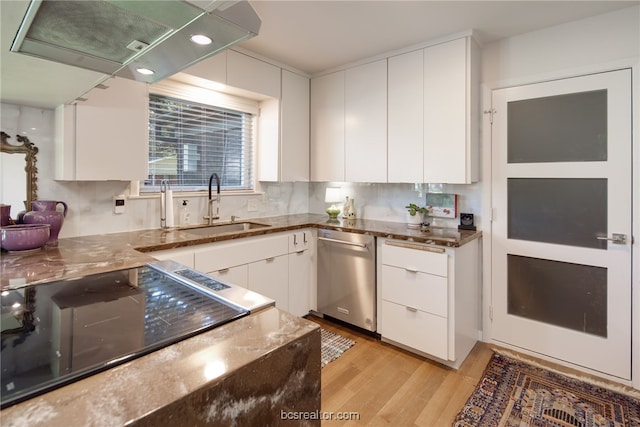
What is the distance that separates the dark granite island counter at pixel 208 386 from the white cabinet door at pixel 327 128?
2589 mm

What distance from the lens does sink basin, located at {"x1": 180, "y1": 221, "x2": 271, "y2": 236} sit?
272 cm

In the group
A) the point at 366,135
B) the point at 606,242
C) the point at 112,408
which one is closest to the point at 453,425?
the point at 606,242

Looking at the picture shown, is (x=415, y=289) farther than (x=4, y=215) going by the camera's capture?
Yes

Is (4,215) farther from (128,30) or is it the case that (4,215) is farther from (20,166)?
(128,30)

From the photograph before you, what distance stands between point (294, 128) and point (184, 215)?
1394mm

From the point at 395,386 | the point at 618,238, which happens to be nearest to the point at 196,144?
the point at 395,386

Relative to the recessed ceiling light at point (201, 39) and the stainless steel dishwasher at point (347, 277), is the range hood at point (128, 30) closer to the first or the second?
the recessed ceiling light at point (201, 39)

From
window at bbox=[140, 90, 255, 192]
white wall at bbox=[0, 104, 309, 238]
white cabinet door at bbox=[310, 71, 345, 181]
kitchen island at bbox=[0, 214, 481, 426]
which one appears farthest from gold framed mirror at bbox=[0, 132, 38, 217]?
white cabinet door at bbox=[310, 71, 345, 181]

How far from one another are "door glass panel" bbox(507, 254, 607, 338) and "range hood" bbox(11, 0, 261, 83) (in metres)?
2.63

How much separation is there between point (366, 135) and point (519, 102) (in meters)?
1.24

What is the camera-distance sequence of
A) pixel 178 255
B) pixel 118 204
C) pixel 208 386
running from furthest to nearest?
pixel 118 204 → pixel 178 255 → pixel 208 386

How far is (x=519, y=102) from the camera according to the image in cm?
256

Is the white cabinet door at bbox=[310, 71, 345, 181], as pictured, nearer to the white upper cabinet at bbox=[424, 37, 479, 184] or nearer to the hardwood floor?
the white upper cabinet at bbox=[424, 37, 479, 184]

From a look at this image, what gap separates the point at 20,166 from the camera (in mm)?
1896
